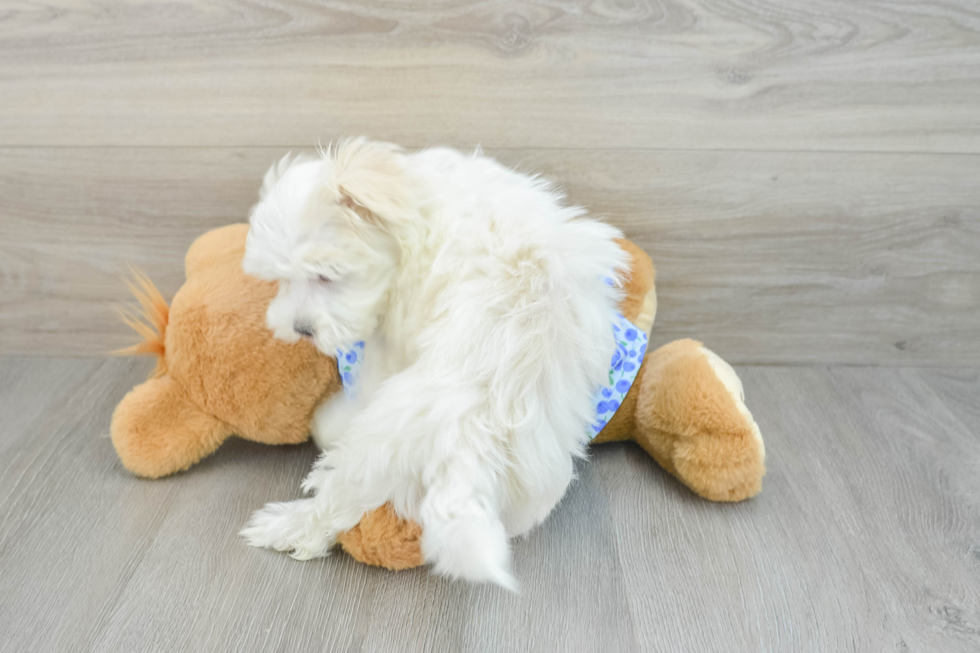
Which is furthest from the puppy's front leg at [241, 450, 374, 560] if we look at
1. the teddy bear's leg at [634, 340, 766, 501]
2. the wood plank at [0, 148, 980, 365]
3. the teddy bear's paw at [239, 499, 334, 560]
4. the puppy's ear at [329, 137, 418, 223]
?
the wood plank at [0, 148, 980, 365]

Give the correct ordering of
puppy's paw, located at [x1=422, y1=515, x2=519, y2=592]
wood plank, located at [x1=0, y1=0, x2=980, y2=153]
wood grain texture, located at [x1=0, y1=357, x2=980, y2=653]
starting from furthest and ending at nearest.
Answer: wood plank, located at [x1=0, y1=0, x2=980, y2=153], wood grain texture, located at [x1=0, y1=357, x2=980, y2=653], puppy's paw, located at [x1=422, y1=515, x2=519, y2=592]

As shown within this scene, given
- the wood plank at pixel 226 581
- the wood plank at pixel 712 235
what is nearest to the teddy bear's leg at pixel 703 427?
the wood plank at pixel 226 581

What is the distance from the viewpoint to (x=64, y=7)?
979 millimetres

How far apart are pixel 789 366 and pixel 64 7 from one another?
1.38m

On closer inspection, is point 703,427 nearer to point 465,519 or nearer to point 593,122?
point 465,519

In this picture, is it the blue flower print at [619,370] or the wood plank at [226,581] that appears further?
the blue flower print at [619,370]

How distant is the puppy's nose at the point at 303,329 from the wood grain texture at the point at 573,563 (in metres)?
0.29

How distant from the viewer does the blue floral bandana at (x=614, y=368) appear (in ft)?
2.77

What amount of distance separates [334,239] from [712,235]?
0.69 meters

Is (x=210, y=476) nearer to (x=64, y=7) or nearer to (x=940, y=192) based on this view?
(x=64, y=7)

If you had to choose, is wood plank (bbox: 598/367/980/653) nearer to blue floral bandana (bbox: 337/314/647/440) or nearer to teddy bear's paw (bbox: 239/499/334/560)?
blue floral bandana (bbox: 337/314/647/440)

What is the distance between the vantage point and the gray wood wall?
97 cm

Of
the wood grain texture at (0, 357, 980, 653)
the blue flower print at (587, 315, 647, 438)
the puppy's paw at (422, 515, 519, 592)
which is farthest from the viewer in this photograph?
the blue flower print at (587, 315, 647, 438)

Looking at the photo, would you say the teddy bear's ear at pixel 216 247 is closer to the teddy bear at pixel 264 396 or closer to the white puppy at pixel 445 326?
the teddy bear at pixel 264 396
